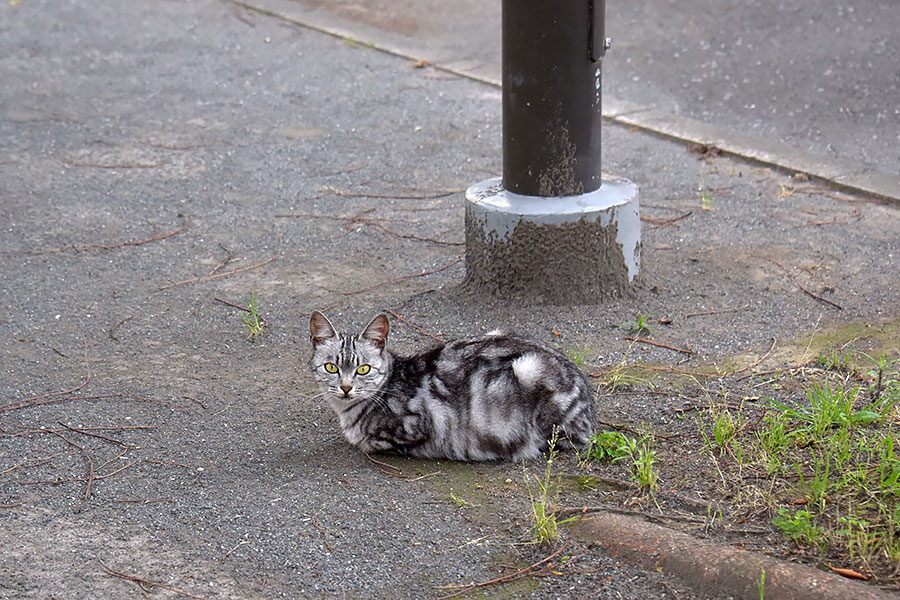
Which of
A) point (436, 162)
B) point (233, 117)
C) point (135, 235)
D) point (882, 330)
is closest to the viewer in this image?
point (882, 330)

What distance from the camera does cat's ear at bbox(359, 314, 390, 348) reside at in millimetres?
4375

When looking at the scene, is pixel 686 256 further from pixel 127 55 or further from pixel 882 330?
pixel 127 55

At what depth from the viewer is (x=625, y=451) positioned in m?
4.20

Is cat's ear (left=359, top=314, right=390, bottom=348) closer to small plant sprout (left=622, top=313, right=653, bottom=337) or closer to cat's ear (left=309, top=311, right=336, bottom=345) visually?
cat's ear (left=309, top=311, right=336, bottom=345)

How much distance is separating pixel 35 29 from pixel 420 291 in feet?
26.4

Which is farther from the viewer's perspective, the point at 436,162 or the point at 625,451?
the point at 436,162

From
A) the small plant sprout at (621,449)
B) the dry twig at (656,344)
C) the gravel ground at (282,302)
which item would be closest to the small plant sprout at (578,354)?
the gravel ground at (282,302)

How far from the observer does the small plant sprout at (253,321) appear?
5531 millimetres

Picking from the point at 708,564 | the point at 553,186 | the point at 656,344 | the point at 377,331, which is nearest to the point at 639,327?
the point at 656,344

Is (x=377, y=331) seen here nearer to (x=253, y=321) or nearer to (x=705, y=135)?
(x=253, y=321)

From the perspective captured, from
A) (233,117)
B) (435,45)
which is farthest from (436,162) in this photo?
→ (435,45)

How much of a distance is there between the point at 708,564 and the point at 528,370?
1.20 metres

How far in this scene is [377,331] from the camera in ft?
14.5

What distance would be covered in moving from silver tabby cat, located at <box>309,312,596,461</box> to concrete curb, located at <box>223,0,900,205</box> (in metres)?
3.74
